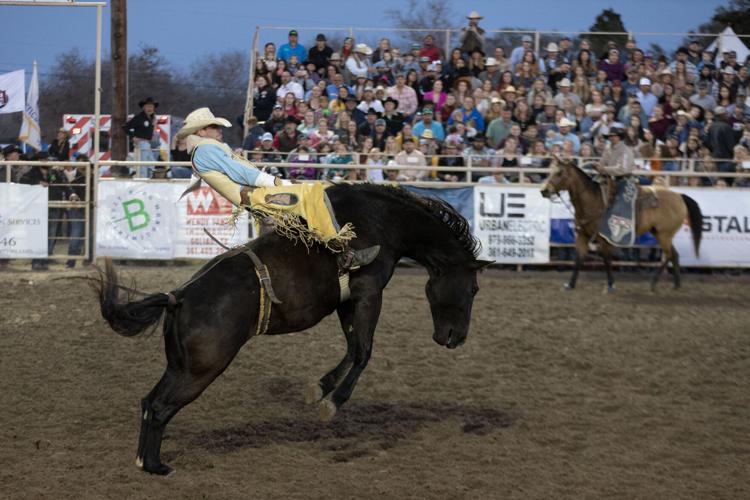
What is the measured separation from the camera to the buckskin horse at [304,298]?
17.1 ft

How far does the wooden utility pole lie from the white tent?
10.2 metres

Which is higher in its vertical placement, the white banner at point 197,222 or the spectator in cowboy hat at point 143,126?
the spectator in cowboy hat at point 143,126

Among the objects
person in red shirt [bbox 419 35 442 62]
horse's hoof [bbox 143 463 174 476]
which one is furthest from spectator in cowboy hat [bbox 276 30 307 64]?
horse's hoof [bbox 143 463 174 476]

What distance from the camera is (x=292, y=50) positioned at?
1652 centimetres

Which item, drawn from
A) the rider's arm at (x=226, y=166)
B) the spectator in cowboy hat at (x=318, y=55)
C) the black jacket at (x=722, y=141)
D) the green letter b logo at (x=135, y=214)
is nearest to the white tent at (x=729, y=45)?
the black jacket at (x=722, y=141)

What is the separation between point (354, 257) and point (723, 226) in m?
9.14

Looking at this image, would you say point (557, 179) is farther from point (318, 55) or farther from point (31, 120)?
point (31, 120)

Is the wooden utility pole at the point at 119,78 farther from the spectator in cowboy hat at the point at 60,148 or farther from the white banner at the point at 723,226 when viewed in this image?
the white banner at the point at 723,226

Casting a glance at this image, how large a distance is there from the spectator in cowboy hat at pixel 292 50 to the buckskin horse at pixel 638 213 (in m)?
6.05

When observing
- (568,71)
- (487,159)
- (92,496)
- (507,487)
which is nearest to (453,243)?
(507,487)

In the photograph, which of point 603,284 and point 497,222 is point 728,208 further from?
point 497,222

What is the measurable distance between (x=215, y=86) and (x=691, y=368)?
37.7 metres

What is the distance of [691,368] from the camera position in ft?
26.0

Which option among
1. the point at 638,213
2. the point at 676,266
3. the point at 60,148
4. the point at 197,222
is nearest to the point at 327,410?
the point at 197,222
